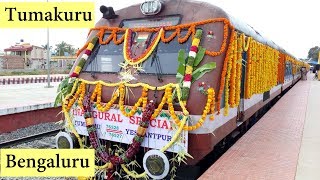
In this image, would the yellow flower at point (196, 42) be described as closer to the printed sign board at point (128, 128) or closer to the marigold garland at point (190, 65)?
the marigold garland at point (190, 65)

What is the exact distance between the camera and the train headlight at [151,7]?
5227 mm

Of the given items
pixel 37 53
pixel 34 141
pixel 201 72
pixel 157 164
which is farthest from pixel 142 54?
pixel 37 53

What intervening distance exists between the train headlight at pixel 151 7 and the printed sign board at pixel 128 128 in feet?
5.58

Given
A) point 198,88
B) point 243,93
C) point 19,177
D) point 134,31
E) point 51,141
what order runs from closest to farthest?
point 198,88 < point 134,31 < point 19,177 < point 243,93 < point 51,141

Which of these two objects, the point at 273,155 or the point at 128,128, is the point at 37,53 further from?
the point at 273,155

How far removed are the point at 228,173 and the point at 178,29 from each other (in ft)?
7.34

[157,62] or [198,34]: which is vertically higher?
[198,34]

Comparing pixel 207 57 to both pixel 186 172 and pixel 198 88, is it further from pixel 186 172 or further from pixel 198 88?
pixel 186 172

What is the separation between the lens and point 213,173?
4.45 m

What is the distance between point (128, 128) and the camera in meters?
4.62

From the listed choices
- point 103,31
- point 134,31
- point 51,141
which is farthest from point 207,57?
point 51,141

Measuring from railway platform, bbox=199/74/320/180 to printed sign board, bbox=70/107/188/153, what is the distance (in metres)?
0.68

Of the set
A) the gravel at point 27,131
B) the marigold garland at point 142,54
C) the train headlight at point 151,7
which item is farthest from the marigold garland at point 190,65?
the gravel at point 27,131

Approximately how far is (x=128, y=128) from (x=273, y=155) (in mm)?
2572
